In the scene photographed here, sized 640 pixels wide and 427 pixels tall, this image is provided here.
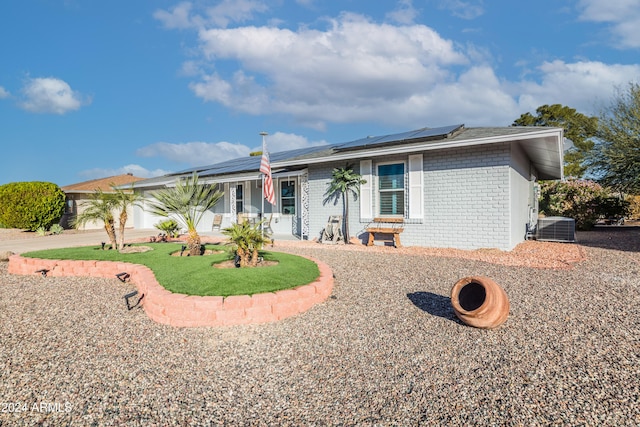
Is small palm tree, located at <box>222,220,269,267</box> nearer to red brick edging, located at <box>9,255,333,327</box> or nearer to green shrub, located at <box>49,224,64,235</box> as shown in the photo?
red brick edging, located at <box>9,255,333,327</box>

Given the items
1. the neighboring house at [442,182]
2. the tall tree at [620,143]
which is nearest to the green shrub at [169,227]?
the neighboring house at [442,182]

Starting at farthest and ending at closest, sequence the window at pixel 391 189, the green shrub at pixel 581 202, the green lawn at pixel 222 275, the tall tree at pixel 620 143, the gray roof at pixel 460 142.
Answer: the green shrub at pixel 581 202
the tall tree at pixel 620 143
the window at pixel 391 189
the gray roof at pixel 460 142
the green lawn at pixel 222 275

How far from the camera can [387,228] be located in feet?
33.4

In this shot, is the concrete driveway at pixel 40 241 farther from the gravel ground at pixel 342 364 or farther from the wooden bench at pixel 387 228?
the wooden bench at pixel 387 228

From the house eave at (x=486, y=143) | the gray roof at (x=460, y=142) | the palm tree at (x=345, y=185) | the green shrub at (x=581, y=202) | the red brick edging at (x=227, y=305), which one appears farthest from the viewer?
the green shrub at (x=581, y=202)

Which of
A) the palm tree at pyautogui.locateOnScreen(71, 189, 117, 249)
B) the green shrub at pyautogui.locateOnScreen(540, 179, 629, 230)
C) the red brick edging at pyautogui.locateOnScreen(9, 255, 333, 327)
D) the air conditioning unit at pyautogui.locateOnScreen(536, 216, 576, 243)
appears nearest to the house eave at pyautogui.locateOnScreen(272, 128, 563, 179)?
the air conditioning unit at pyautogui.locateOnScreen(536, 216, 576, 243)

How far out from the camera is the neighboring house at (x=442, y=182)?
8.59 m

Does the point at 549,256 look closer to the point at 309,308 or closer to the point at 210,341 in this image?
the point at 309,308

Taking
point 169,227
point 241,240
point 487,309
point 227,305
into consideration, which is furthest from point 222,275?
point 169,227

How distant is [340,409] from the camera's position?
2.38 meters

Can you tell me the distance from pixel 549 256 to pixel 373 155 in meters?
5.29

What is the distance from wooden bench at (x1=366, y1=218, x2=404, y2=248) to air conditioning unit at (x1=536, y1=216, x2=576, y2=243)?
5.72 metres

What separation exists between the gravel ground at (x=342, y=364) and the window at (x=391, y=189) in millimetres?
5255

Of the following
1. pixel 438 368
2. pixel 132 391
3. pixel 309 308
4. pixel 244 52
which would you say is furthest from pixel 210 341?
pixel 244 52
